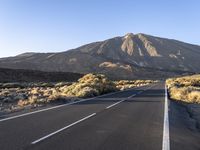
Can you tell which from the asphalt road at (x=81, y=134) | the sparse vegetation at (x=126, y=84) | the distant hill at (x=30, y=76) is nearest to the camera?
the asphalt road at (x=81, y=134)

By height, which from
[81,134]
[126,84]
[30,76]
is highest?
[81,134]

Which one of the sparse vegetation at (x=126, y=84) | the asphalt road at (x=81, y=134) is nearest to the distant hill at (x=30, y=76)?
the sparse vegetation at (x=126, y=84)

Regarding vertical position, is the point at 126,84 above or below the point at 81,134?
below

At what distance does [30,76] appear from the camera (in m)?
97.2

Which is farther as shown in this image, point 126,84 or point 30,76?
point 30,76

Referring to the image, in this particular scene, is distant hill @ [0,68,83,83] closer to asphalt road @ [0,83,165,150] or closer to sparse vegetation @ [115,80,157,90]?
sparse vegetation @ [115,80,157,90]

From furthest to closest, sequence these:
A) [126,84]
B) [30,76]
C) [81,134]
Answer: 1. [30,76]
2. [126,84]
3. [81,134]

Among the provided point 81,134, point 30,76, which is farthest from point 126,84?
point 81,134

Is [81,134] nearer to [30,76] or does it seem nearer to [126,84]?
[126,84]

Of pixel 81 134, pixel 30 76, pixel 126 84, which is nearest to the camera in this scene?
pixel 81 134

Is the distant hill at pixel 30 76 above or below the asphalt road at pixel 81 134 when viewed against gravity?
below

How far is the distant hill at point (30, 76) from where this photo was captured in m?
90.4

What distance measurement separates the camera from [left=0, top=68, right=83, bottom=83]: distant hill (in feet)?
297

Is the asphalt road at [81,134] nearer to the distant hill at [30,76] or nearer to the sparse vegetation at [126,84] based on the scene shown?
the sparse vegetation at [126,84]
